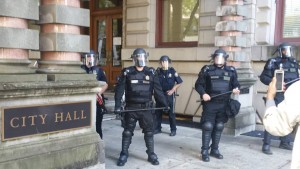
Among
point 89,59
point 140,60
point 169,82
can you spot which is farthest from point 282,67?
point 89,59

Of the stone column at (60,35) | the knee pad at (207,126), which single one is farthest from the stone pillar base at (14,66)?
the knee pad at (207,126)

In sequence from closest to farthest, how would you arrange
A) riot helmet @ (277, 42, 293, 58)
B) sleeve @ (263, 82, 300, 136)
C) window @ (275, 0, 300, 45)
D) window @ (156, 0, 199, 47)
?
1. sleeve @ (263, 82, 300, 136)
2. riot helmet @ (277, 42, 293, 58)
3. window @ (275, 0, 300, 45)
4. window @ (156, 0, 199, 47)

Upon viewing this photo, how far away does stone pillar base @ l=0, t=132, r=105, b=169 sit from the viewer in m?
3.97

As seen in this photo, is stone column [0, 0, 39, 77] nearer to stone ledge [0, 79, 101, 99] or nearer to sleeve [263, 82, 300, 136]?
stone ledge [0, 79, 101, 99]

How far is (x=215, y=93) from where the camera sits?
6.01 m

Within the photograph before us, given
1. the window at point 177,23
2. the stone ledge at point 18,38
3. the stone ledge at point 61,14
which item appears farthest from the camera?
the window at point 177,23

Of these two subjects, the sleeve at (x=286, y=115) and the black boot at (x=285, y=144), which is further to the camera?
the black boot at (x=285, y=144)

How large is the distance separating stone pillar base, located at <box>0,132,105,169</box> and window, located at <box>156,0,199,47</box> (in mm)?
5860

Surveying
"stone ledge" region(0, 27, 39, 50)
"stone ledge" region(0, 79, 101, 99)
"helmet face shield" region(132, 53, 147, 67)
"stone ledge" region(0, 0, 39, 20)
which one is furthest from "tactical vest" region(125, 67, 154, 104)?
"stone ledge" region(0, 0, 39, 20)

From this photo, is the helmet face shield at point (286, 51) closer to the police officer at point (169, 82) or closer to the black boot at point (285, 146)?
the black boot at point (285, 146)

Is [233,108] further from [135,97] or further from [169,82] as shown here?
[169,82]

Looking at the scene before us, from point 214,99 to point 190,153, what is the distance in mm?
1170

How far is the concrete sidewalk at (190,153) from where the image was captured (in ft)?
18.6

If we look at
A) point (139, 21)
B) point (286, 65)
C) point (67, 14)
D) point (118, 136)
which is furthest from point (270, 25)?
point (67, 14)
